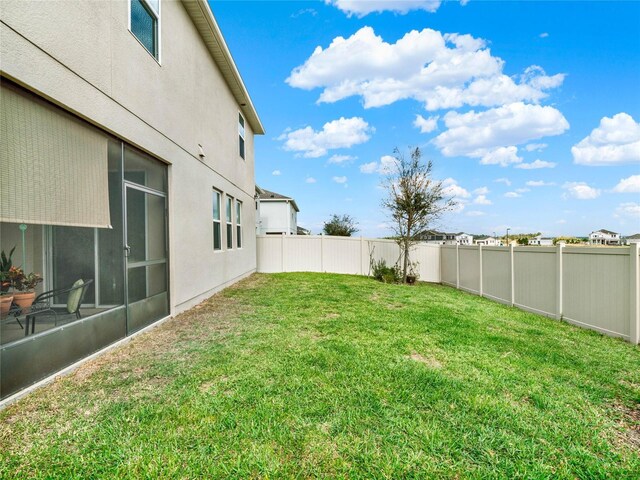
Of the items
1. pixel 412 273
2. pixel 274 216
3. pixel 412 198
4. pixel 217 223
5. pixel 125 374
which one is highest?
pixel 274 216

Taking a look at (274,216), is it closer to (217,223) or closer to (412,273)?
(412,273)

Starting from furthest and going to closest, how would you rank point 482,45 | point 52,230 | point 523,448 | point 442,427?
point 482,45 < point 52,230 < point 442,427 < point 523,448

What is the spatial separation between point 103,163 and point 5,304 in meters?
2.11

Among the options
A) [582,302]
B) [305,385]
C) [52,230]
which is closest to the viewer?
[305,385]

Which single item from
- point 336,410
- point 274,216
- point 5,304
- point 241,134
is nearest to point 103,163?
point 5,304

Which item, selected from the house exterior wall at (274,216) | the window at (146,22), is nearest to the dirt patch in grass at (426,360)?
the window at (146,22)

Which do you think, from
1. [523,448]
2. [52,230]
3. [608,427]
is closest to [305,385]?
[523,448]

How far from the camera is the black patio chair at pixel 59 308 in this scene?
3.30 metres

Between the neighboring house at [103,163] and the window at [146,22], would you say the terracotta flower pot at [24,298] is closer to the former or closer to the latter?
the neighboring house at [103,163]

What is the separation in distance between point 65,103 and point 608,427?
6.10m

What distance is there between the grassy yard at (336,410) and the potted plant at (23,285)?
36.9 inches

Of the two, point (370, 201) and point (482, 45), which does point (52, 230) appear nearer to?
point (370, 201)

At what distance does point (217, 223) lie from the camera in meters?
9.55

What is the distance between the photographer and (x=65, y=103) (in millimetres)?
3389
